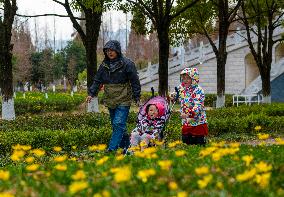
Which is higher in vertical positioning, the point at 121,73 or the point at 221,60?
the point at 221,60

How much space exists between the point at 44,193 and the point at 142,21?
15190 millimetres

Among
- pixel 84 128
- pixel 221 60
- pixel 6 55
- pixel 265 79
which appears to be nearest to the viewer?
pixel 84 128

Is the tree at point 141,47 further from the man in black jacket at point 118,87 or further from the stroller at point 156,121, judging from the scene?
the stroller at point 156,121

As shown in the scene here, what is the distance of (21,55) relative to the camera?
47.1 meters

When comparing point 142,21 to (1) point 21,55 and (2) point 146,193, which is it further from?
(1) point 21,55

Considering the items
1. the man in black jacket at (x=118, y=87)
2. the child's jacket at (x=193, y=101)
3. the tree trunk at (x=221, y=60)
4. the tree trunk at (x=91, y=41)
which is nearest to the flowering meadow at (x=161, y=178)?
the child's jacket at (x=193, y=101)

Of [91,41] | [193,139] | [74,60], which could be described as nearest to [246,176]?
[193,139]

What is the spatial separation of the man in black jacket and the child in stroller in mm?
382

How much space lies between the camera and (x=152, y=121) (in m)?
7.28

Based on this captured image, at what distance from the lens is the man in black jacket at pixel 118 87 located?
766 centimetres

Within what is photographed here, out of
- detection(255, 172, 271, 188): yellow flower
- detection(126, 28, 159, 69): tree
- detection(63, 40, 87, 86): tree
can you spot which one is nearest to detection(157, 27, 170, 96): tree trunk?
detection(255, 172, 271, 188): yellow flower

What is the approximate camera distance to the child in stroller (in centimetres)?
720

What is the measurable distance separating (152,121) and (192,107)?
617mm

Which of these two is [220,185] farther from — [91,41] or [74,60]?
[74,60]
